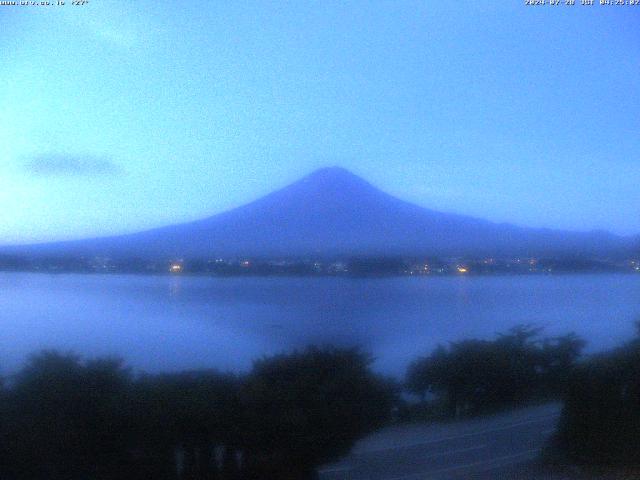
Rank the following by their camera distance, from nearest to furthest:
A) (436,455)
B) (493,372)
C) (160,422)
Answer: (160,422), (436,455), (493,372)

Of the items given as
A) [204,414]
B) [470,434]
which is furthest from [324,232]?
[470,434]

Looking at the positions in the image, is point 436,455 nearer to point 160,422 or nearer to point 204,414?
point 204,414

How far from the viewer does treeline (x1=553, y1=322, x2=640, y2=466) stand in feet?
11.6

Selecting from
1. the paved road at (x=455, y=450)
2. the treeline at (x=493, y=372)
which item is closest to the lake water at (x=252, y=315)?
the treeline at (x=493, y=372)

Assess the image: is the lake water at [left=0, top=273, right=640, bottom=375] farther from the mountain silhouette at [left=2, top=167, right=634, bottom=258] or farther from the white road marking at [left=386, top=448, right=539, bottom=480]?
the white road marking at [left=386, top=448, right=539, bottom=480]

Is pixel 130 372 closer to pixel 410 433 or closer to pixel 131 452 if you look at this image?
pixel 131 452

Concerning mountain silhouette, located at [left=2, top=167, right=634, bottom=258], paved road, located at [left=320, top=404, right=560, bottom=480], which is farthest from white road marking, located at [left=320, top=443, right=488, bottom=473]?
mountain silhouette, located at [left=2, top=167, right=634, bottom=258]

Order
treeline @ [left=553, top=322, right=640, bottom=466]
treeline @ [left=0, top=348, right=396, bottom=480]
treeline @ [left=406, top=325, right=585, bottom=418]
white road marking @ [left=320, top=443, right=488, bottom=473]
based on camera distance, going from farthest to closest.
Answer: treeline @ [left=553, top=322, right=640, bottom=466]
treeline @ [left=406, top=325, right=585, bottom=418]
white road marking @ [left=320, top=443, right=488, bottom=473]
treeline @ [left=0, top=348, right=396, bottom=480]

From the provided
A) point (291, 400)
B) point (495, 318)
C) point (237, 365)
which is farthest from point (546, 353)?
point (237, 365)

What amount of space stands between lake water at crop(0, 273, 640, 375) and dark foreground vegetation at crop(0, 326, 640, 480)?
8cm

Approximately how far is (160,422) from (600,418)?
2.24 m

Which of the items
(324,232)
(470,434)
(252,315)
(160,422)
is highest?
(324,232)

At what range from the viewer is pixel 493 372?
3516 millimetres

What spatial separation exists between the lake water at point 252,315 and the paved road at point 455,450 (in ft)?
1.18
